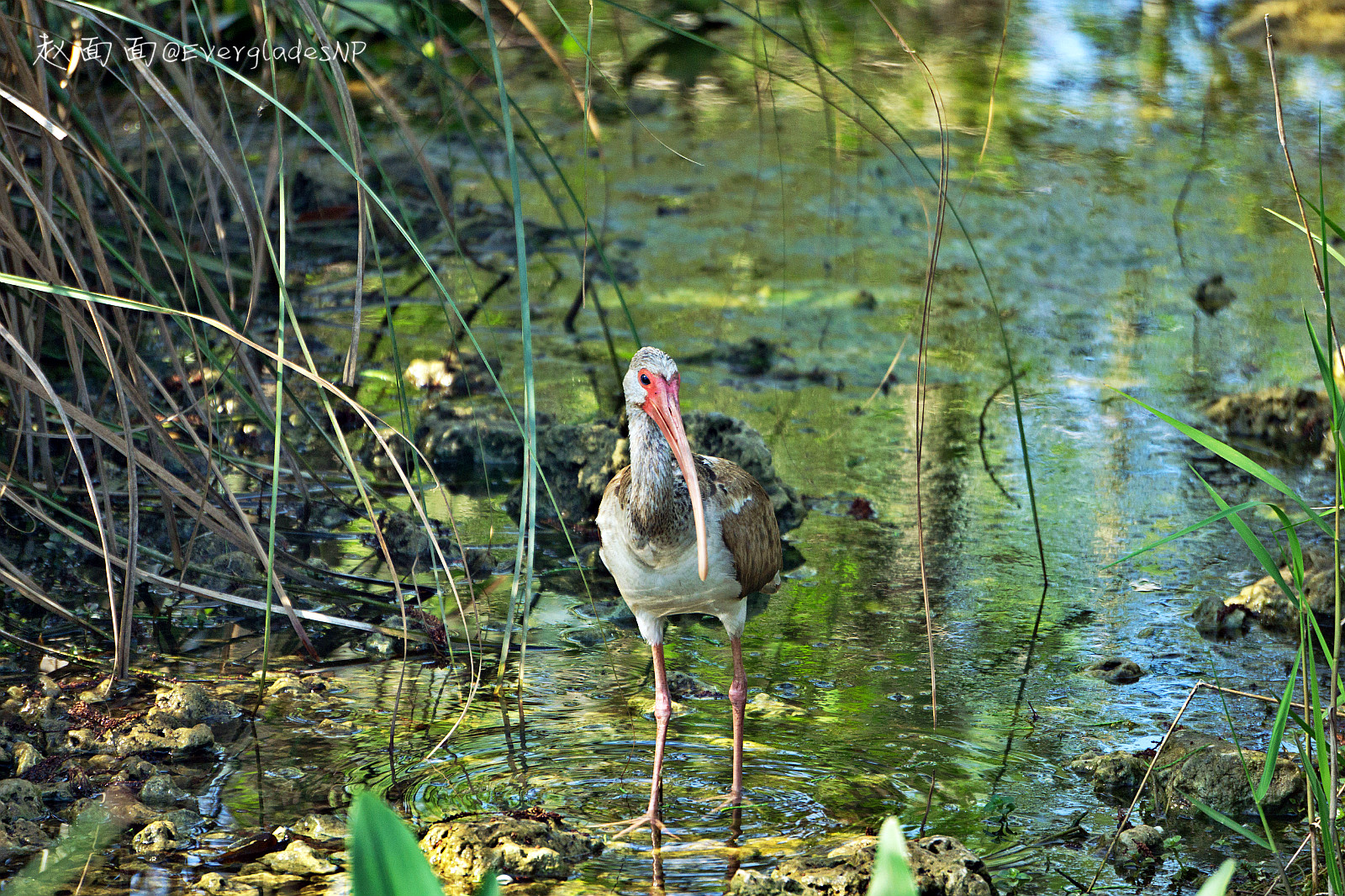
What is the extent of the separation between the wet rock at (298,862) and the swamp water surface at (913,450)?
0.75 feet

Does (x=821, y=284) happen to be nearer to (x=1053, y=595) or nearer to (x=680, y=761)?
(x=1053, y=595)

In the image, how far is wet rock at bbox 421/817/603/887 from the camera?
122 inches

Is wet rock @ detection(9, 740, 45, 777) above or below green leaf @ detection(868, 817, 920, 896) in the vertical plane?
below

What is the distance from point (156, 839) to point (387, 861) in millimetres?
1904

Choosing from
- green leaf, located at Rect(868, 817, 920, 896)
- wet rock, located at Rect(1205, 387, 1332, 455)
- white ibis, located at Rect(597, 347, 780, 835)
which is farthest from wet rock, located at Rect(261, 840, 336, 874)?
wet rock, located at Rect(1205, 387, 1332, 455)

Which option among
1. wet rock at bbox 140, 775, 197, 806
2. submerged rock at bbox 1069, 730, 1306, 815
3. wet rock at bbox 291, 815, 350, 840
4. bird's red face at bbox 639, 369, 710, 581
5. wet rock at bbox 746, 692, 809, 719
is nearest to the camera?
wet rock at bbox 291, 815, 350, 840

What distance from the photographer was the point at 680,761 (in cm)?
389

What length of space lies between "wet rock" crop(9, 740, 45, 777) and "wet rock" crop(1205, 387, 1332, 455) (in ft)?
17.1

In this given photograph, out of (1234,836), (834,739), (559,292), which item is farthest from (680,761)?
(559,292)

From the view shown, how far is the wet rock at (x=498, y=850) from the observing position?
10.2 ft

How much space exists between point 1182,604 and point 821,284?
3.86m

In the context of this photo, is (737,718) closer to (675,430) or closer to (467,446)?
(675,430)

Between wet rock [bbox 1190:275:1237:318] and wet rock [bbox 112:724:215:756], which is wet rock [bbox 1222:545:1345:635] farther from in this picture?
wet rock [bbox 1190:275:1237:318]

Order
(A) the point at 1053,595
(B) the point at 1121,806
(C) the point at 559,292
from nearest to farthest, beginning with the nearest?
(B) the point at 1121,806 < (A) the point at 1053,595 < (C) the point at 559,292
